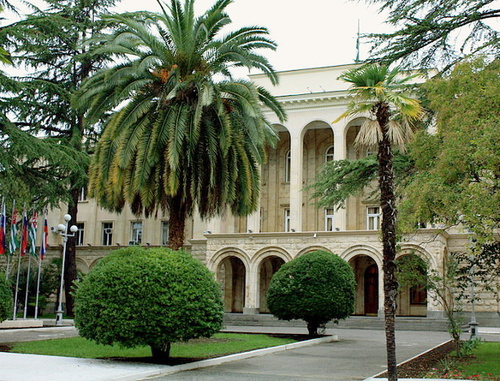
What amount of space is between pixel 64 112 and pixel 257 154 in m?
14.6

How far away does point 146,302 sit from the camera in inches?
492

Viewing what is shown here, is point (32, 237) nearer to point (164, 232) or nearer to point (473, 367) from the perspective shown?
point (164, 232)

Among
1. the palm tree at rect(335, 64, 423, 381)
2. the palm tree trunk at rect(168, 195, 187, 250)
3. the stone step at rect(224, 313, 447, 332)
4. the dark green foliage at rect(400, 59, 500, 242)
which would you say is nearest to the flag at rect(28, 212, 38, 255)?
the palm tree trunk at rect(168, 195, 187, 250)

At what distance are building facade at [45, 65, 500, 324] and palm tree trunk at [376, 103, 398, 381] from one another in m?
22.0

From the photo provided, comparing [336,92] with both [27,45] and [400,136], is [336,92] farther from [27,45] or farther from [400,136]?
[400,136]

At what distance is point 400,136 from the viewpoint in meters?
11.6

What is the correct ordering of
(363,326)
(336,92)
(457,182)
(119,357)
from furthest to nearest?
(336,92) < (363,326) < (119,357) < (457,182)

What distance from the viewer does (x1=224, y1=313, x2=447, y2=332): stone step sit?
30.0 m

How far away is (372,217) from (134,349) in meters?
25.2

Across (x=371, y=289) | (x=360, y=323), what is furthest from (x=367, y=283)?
(x=360, y=323)

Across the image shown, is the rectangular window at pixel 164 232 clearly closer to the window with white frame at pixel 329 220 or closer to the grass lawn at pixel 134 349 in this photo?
the window with white frame at pixel 329 220

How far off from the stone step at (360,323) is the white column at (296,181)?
19.6 ft

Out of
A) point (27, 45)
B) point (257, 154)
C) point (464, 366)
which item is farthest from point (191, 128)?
point (464, 366)

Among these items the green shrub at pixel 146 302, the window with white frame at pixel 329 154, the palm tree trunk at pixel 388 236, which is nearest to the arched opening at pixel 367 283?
the window with white frame at pixel 329 154
